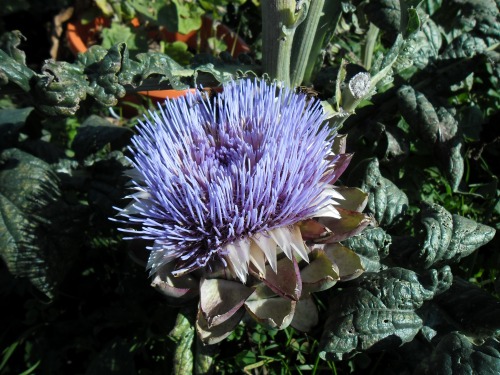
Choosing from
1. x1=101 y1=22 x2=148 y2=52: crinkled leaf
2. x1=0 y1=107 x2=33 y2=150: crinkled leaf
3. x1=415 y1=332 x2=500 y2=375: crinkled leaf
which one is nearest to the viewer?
x1=415 y1=332 x2=500 y2=375: crinkled leaf

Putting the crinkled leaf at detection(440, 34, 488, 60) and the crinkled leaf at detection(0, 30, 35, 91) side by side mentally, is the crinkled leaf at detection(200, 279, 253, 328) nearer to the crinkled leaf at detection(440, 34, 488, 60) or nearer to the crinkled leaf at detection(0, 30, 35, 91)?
the crinkled leaf at detection(0, 30, 35, 91)

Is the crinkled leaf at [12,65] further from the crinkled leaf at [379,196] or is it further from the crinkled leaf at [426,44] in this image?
the crinkled leaf at [426,44]

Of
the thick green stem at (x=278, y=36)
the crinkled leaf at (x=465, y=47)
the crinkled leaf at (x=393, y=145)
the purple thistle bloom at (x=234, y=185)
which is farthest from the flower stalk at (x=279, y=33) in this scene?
the crinkled leaf at (x=465, y=47)

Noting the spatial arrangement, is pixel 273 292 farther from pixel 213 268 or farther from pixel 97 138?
pixel 97 138

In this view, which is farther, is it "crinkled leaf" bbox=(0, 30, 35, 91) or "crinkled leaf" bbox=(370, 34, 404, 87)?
"crinkled leaf" bbox=(370, 34, 404, 87)

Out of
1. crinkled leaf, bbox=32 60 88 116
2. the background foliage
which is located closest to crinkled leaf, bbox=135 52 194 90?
the background foliage

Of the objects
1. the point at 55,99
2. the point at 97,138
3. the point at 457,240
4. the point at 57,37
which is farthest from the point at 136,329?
the point at 57,37
